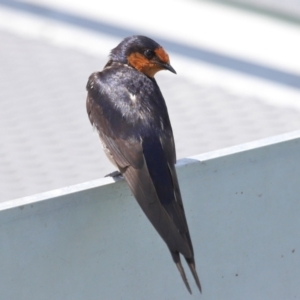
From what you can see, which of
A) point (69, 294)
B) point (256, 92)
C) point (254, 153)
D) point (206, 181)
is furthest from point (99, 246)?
point (256, 92)

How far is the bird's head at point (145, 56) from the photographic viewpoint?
7.80 feet

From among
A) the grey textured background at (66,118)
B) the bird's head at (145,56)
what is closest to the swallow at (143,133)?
the bird's head at (145,56)

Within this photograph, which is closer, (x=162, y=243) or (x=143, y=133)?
(x=162, y=243)

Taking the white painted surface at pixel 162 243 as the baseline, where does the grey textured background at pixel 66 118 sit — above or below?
below

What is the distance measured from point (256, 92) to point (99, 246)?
246cm

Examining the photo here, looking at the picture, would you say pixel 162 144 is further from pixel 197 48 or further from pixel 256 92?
pixel 197 48

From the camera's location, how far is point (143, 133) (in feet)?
6.74

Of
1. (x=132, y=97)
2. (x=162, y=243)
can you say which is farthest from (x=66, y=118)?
(x=162, y=243)

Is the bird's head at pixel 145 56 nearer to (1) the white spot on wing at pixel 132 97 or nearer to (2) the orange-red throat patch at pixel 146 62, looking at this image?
(2) the orange-red throat patch at pixel 146 62

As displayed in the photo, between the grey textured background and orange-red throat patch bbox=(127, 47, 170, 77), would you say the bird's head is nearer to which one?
orange-red throat patch bbox=(127, 47, 170, 77)

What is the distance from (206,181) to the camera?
1.86 m

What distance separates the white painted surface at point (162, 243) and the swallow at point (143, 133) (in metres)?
0.06

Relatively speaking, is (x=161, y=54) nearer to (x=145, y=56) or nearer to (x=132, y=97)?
(x=145, y=56)

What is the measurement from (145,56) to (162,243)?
29.5 inches
